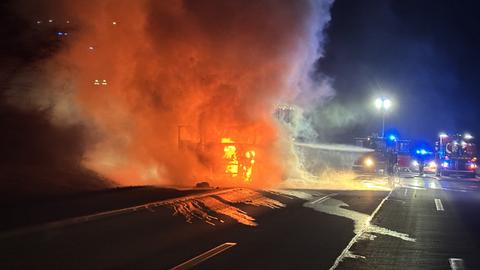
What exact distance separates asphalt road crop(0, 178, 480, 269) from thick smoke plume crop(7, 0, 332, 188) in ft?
23.5

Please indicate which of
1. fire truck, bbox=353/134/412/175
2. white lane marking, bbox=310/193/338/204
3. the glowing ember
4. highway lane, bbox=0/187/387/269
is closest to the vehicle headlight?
fire truck, bbox=353/134/412/175

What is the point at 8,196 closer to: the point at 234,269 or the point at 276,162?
the point at 234,269

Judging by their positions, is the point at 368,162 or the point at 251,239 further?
the point at 368,162

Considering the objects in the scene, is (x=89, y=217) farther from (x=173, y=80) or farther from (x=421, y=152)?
(x=421, y=152)

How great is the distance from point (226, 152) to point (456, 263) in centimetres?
1430

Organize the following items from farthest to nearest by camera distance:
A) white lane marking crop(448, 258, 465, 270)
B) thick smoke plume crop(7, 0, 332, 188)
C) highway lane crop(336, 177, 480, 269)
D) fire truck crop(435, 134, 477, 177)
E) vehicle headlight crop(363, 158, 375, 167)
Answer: fire truck crop(435, 134, 477, 177) → vehicle headlight crop(363, 158, 375, 167) → thick smoke plume crop(7, 0, 332, 188) → highway lane crop(336, 177, 480, 269) → white lane marking crop(448, 258, 465, 270)

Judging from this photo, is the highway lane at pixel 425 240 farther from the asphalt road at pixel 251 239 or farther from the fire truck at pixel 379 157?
the fire truck at pixel 379 157

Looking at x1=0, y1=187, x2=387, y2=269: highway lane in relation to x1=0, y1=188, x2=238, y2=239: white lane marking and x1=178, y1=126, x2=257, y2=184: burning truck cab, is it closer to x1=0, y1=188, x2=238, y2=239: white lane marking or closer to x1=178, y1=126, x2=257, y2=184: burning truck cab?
x1=0, y1=188, x2=238, y2=239: white lane marking

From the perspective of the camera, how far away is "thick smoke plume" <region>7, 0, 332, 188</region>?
21.2 meters

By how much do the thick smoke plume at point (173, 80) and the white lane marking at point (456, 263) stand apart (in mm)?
13734

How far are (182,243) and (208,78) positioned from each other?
515 inches

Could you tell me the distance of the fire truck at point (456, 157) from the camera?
38.2 metres

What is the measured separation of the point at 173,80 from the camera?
2216 cm

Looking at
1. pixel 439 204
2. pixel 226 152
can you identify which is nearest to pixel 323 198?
pixel 439 204
